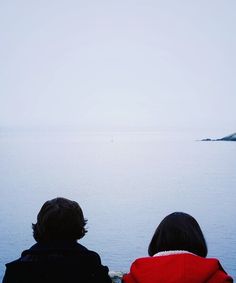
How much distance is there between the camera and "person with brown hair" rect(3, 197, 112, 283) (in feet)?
8.21

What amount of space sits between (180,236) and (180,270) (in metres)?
0.22

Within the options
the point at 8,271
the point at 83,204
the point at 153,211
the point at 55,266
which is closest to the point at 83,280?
the point at 55,266

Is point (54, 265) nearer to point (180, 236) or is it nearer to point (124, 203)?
point (180, 236)

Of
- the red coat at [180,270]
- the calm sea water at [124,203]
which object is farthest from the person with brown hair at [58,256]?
the calm sea water at [124,203]

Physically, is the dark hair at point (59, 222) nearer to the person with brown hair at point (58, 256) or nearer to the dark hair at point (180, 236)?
the person with brown hair at point (58, 256)

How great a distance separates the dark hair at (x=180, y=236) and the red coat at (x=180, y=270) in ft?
0.25

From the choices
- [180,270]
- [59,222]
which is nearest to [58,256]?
[59,222]

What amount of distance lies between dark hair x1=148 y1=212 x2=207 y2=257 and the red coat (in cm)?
8

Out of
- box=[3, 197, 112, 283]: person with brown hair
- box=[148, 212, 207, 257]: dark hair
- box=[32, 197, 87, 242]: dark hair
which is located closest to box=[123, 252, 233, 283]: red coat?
box=[148, 212, 207, 257]: dark hair

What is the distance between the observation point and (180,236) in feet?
8.39

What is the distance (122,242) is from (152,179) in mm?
17292

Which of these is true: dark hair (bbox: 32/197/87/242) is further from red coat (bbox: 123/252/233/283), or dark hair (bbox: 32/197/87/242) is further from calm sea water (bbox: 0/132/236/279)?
calm sea water (bbox: 0/132/236/279)

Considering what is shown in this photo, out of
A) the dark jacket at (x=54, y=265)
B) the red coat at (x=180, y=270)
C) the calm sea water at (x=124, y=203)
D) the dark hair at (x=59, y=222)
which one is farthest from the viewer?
the calm sea water at (x=124, y=203)

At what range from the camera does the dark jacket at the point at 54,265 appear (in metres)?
2.50
